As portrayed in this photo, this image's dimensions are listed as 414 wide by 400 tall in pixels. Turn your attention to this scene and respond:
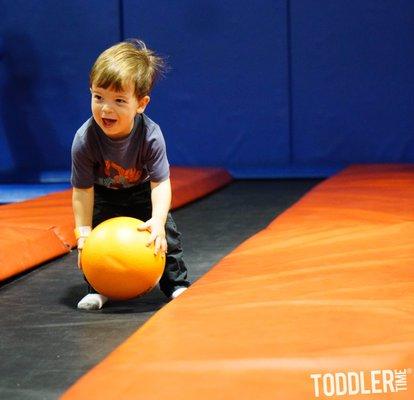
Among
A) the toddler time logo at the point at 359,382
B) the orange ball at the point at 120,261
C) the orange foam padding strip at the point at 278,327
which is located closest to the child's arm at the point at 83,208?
the orange ball at the point at 120,261

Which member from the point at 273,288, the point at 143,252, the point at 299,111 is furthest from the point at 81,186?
the point at 299,111

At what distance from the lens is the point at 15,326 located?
7.41ft

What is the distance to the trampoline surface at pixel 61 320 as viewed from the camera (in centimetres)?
180

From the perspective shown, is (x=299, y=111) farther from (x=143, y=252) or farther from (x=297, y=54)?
(x=143, y=252)

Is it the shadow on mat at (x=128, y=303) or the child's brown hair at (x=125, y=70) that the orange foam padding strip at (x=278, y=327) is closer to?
the shadow on mat at (x=128, y=303)

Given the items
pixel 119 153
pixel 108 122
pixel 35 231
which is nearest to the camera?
pixel 108 122

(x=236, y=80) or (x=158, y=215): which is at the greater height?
(x=158, y=215)

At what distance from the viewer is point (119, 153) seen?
2537 mm

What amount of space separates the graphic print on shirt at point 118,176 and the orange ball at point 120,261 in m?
0.22

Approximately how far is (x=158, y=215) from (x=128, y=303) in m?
0.29

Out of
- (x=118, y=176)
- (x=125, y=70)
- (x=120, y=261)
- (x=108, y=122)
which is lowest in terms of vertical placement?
(x=120, y=261)

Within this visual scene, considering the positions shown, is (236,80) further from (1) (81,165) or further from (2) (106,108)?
(2) (106,108)

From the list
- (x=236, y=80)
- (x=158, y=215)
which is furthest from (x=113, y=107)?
(x=236, y=80)

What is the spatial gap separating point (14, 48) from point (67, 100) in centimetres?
63
